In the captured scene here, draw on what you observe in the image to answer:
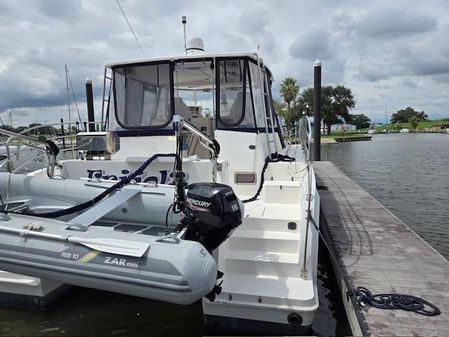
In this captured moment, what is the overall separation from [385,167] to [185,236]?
18331 mm

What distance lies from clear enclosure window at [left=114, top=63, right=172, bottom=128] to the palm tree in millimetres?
44874

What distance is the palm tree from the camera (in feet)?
165

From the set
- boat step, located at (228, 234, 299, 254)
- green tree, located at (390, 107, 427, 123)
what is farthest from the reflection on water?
green tree, located at (390, 107, 427, 123)

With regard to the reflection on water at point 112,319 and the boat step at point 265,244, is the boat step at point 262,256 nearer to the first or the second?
the boat step at point 265,244

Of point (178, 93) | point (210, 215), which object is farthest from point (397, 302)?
point (178, 93)

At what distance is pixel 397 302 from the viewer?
3637 mm

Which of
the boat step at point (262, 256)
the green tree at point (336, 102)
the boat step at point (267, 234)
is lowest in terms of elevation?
the boat step at point (262, 256)

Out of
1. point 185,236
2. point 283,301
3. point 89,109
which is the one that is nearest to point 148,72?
point 185,236

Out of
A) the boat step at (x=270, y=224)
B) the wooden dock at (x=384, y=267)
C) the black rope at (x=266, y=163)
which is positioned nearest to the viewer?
the wooden dock at (x=384, y=267)

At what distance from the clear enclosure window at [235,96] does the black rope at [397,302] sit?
2455mm

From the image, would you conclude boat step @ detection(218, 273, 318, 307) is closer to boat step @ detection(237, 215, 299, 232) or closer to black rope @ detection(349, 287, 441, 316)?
boat step @ detection(237, 215, 299, 232)

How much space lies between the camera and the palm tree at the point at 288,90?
1976 inches

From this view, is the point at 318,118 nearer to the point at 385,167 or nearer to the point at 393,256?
the point at 385,167

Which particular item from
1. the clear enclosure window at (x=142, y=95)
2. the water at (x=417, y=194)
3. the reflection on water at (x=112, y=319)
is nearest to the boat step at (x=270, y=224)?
the reflection on water at (x=112, y=319)
